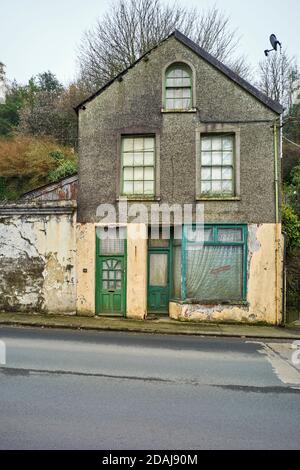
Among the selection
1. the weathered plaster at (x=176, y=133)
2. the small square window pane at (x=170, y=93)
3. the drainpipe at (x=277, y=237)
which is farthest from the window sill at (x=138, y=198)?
the drainpipe at (x=277, y=237)

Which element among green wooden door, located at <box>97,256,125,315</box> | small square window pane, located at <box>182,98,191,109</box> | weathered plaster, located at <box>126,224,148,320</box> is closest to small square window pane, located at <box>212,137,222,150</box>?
small square window pane, located at <box>182,98,191,109</box>

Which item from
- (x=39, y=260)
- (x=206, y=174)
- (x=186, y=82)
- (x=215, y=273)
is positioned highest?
(x=186, y=82)

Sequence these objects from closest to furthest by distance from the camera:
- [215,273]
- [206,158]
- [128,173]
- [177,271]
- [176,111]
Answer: [215,273] < [176,111] < [206,158] < [128,173] < [177,271]

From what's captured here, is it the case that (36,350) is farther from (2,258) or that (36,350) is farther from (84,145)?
(84,145)

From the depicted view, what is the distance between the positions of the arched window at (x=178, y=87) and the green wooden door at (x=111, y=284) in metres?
5.56

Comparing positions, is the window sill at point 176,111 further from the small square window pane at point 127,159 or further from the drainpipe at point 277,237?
the drainpipe at point 277,237

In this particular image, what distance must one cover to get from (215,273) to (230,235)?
1362 millimetres

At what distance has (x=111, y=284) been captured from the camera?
13.2 metres

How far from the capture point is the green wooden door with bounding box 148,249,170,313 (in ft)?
44.3

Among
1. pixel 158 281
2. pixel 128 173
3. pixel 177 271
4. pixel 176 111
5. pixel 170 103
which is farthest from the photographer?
pixel 158 281

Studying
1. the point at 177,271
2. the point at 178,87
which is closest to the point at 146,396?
the point at 177,271

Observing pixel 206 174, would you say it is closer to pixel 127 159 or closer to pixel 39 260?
pixel 127 159

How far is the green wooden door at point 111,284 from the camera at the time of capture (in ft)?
43.2
